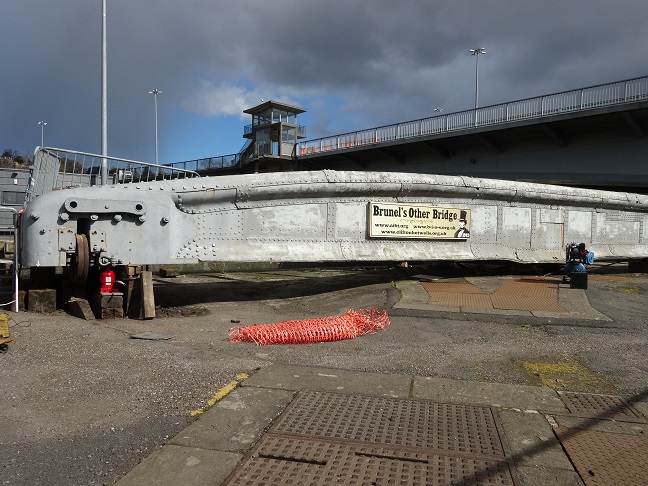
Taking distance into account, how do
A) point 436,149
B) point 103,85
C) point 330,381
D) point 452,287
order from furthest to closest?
1. point 436,149
2. point 103,85
3. point 452,287
4. point 330,381

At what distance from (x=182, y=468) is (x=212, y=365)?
1.97 meters

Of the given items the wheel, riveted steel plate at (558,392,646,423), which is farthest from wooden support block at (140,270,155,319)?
riveted steel plate at (558,392,646,423)

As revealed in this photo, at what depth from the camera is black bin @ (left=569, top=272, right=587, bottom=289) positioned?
911cm

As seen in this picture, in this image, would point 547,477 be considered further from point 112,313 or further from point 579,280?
point 579,280

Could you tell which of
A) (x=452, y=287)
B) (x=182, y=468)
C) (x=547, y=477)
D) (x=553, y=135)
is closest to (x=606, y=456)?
(x=547, y=477)

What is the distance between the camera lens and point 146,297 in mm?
7117

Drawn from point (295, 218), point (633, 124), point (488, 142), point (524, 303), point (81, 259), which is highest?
point (488, 142)

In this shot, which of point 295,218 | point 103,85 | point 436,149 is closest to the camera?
point 295,218

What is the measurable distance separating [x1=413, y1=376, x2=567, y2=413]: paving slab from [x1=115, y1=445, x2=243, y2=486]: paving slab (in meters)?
1.82

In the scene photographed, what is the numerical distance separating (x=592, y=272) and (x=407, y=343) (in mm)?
9819

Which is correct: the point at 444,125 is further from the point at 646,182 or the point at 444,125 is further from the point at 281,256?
the point at 281,256

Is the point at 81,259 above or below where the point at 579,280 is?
above

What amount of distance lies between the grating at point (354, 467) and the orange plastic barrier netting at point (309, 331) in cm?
276

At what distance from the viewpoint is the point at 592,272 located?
13.1m
